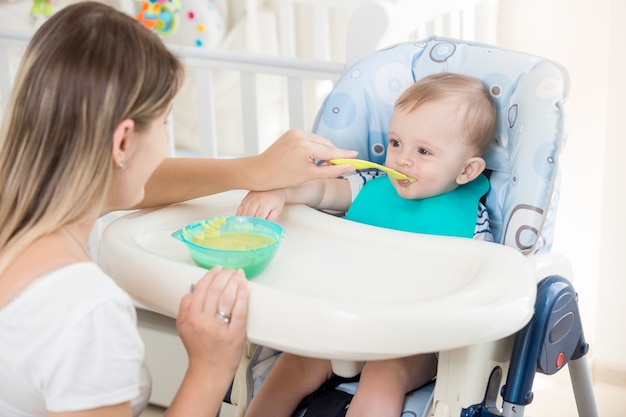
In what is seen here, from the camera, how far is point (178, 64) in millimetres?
875

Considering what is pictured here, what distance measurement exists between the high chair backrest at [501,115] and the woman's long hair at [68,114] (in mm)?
488

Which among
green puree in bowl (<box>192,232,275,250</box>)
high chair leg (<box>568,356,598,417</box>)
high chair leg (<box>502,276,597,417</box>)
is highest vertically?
green puree in bowl (<box>192,232,275,250</box>)

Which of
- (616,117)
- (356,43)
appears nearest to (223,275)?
A: (356,43)

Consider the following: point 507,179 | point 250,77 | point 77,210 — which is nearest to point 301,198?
point 507,179

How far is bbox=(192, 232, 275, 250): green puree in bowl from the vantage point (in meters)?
0.99

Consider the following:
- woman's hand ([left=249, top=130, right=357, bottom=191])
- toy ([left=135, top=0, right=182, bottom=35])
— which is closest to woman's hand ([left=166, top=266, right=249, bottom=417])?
woman's hand ([left=249, top=130, right=357, bottom=191])

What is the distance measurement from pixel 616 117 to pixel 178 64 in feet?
4.02

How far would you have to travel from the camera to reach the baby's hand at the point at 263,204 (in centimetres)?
110

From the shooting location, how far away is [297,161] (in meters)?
1.06

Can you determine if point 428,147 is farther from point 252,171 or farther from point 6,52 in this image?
point 6,52

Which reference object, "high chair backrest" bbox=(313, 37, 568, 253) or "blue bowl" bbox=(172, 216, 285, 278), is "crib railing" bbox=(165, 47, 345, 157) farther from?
"blue bowl" bbox=(172, 216, 285, 278)

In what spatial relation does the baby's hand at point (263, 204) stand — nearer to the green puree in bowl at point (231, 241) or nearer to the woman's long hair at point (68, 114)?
the green puree in bowl at point (231, 241)

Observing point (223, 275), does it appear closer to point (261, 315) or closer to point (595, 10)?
point (261, 315)

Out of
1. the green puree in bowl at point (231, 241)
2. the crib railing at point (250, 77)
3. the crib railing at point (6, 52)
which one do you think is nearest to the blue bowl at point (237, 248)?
the green puree in bowl at point (231, 241)
